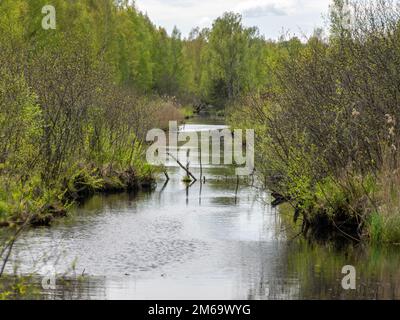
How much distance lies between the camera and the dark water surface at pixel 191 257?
43.4 ft

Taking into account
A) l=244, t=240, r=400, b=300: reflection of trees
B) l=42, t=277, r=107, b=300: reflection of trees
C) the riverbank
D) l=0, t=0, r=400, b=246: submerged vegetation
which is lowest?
l=244, t=240, r=400, b=300: reflection of trees

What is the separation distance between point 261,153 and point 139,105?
10.3 meters

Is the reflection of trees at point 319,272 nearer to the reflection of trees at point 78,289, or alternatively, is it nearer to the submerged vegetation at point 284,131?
the submerged vegetation at point 284,131

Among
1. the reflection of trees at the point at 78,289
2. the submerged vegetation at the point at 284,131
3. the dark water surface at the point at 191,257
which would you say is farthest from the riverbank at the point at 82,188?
the reflection of trees at the point at 78,289

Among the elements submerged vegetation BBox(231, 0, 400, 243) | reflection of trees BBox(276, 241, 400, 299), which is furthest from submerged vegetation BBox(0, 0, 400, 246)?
reflection of trees BBox(276, 241, 400, 299)

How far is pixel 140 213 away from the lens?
884 inches

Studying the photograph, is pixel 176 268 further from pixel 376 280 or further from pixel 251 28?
pixel 251 28

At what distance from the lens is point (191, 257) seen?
16266mm

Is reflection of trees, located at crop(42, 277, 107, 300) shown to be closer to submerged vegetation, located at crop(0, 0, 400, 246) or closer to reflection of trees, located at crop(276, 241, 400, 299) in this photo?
submerged vegetation, located at crop(0, 0, 400, 246)

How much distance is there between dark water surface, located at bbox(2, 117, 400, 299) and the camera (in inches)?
520

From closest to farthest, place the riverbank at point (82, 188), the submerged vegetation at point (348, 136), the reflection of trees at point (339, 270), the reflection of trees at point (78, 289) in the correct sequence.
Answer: the reflection of trees at point (78, 289), the reflection of trees at point (339, 270), the submerged vegetation at point (348, 136), the riverbank at point (82, 188)

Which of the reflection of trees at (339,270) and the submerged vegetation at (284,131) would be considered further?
the submerged vegetation at (284,131)

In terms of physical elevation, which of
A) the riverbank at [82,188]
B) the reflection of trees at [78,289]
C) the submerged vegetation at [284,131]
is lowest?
the reflection of trees at [78,289]
